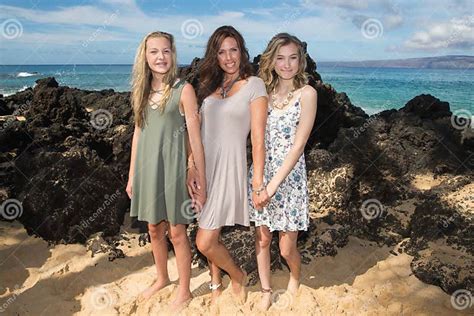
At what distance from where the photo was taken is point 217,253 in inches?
137

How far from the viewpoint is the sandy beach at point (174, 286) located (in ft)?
12.0

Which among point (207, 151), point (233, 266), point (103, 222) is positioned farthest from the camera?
point (103, 222)

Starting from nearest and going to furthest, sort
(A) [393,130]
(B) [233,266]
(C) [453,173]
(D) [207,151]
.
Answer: (D) [207,151]
(B) [233,266]
(C) [453,173]
(A) [393,130]

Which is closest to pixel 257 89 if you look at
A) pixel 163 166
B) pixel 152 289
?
pixel 163 166

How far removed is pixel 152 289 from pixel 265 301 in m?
1.01

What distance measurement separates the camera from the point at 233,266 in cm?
364

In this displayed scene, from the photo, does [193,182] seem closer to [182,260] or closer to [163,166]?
[163,166]

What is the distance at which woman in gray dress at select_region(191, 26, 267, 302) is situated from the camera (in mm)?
3174

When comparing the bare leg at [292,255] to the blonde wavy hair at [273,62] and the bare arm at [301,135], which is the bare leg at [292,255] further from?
the blonde wavy hair at [273,62]

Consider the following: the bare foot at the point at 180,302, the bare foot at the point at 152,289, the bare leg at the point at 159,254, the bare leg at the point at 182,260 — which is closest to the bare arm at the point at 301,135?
the bare leg at the point at 182,260

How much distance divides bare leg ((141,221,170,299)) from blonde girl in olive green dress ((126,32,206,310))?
17cm

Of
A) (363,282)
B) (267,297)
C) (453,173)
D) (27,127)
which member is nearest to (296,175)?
(267,297)

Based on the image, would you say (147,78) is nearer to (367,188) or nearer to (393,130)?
(367,188)

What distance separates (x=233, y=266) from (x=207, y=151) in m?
1.01
